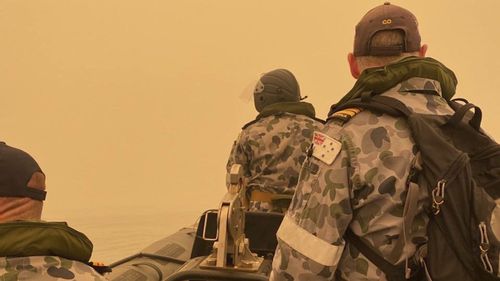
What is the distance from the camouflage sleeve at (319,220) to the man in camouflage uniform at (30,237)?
15.7 inches

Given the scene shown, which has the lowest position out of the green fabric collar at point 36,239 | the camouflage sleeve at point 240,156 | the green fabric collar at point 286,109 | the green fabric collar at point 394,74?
the camouflage sleeve at point 240,156

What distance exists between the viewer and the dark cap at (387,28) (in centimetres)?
132

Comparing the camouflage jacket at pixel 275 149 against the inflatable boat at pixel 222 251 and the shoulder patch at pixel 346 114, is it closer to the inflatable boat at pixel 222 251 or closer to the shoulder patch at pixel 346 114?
the inflatable boat at pixel 222 251

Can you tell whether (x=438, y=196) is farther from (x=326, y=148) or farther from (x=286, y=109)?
(x=286, y=109)

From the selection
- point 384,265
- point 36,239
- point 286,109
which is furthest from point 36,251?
point 286,109

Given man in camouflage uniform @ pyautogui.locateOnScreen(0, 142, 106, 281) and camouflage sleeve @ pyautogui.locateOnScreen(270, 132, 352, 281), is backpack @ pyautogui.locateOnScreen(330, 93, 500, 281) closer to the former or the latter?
camouflage sleeve @ pyautogui.locateOnScreen(270, 132, 352, 281)

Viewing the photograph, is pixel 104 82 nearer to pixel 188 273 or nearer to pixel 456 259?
pixel 188 273

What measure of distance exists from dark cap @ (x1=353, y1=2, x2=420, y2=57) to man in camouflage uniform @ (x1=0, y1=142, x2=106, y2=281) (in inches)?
28.5

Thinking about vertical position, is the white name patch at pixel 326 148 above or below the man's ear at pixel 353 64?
below

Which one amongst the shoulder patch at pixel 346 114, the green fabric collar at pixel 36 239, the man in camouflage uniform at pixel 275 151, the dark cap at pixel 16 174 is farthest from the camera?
the man in camouflage uniform at pixel 275 151

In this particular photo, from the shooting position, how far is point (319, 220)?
123 centimetres

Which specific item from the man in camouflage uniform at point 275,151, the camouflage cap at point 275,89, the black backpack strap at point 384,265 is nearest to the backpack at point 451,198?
the black backpack strap at point 384,265

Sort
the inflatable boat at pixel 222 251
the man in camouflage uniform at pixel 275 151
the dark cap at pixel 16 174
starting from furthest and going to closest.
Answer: the man in camouflage uniform at pixel 275 151 < the inflatable boat at pixel 222 251 < the dark cap at pixel 16 174

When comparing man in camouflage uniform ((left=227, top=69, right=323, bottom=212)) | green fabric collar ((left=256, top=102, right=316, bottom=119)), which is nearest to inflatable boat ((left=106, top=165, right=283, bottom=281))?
man in camouflage uniform ((left=227, top=69, right=323, bottom=212))
